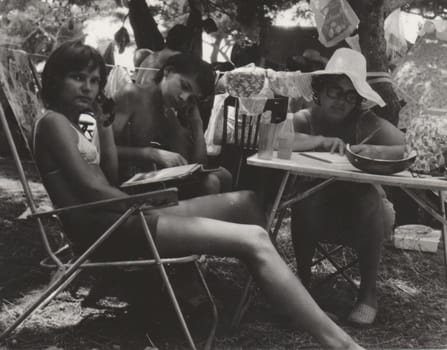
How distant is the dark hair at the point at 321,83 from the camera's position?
3.14 meters

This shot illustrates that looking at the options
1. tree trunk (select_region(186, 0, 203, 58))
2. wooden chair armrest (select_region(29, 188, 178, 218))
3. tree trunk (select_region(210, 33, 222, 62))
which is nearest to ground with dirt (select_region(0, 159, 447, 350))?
wooden chair armrest (select_region(29, 188, 178, 218))

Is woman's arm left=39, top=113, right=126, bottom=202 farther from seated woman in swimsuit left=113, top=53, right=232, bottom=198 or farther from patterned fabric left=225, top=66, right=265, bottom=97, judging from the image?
patterned fabric left=225, top=66, right=265, bottom=97

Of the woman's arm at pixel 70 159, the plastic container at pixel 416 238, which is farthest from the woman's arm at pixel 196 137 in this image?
the plastic container at pixel 416 238

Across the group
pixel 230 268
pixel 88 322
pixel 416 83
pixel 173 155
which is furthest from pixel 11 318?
pixel 416 83

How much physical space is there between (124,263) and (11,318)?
35.5 inches

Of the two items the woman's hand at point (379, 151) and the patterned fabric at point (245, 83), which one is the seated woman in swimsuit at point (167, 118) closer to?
the patterned fabric at point (245, 83)

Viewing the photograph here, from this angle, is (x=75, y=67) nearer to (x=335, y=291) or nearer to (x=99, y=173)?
(x=99, y=173)

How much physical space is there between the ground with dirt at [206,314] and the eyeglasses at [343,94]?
1184 mm

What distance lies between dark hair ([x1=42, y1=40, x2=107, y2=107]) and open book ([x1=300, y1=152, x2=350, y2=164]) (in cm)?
118

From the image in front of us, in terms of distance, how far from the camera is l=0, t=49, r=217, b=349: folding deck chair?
2.11 m

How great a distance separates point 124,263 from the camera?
2.22 metres

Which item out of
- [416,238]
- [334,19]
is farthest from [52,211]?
[416,238]

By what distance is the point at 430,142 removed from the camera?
2502 mm

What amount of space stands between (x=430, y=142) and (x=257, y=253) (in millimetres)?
966
